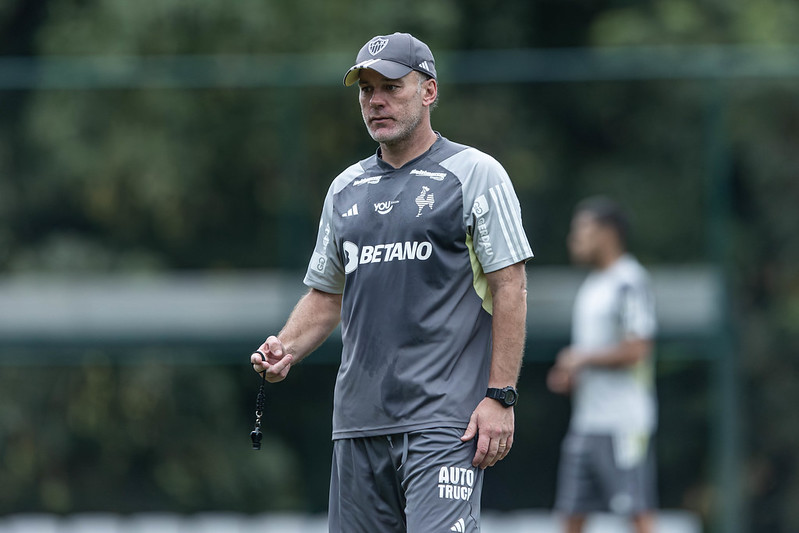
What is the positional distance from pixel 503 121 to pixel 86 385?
354 centimetres

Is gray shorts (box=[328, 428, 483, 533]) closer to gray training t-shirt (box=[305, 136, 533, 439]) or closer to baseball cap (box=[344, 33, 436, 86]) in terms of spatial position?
gray training t-shirt (box=[305, 136, 533, 439])

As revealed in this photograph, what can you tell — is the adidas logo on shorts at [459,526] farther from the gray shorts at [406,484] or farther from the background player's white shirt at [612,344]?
Result: the background player's white shirt at [612,344]

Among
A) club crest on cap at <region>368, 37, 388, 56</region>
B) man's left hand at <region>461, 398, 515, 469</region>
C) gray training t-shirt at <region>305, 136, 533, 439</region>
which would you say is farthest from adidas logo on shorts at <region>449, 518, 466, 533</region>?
club crest on cap at <region>368, 37, 388, 56</region>

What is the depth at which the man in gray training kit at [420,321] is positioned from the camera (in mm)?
4496

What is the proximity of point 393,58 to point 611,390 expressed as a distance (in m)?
4.12

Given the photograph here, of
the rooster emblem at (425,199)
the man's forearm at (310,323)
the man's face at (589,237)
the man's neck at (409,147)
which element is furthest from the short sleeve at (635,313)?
the rooster emblem at (425,199)

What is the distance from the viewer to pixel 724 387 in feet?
31.7

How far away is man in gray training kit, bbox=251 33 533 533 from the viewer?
4496mm

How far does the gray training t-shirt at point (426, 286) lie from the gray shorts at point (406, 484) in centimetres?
6

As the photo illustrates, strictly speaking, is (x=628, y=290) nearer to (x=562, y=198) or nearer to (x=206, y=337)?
(x=562, y=198)

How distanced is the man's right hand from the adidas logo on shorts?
2.45 feet

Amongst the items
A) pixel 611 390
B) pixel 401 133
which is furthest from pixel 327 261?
pixel 611 390

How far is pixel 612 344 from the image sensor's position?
8.18 m

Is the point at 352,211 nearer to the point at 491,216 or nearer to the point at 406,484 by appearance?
the point at 491,216
